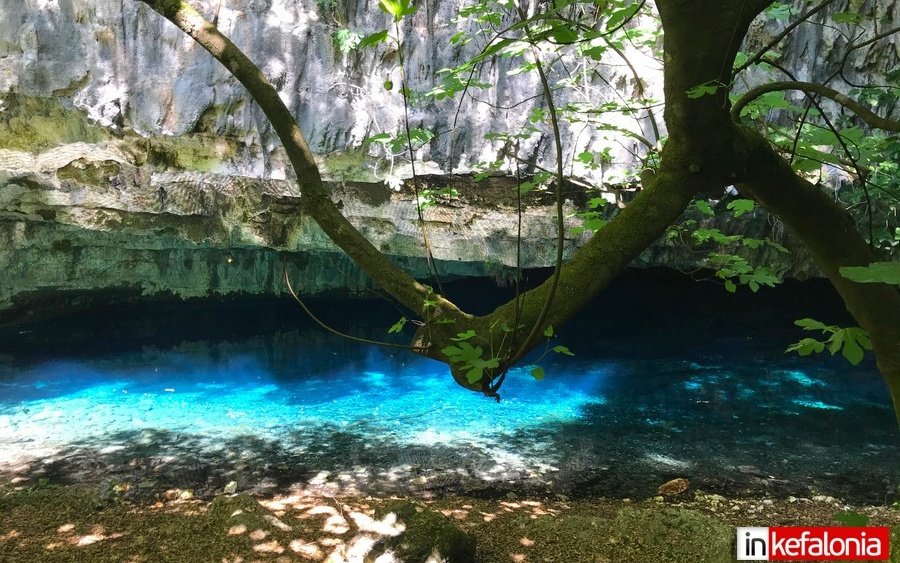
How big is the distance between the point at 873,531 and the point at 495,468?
402cm

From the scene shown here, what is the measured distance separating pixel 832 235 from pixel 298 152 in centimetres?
183

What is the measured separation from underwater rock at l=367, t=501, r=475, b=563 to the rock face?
12.5ft

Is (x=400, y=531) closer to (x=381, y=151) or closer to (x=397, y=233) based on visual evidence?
(x=381, y=151)

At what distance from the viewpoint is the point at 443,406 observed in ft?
27.9

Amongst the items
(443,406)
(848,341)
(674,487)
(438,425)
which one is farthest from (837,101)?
(443,406)

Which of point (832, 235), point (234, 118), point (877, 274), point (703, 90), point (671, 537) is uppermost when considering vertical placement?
point (234, 118)

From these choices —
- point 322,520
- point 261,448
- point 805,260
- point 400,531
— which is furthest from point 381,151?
point 805,260

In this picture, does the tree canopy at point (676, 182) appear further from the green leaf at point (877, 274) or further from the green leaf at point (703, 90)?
the green leaf at point (877, 274)

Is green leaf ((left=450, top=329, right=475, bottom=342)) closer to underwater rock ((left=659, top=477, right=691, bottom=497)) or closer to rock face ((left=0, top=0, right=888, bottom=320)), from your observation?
underwater rock ((left=659, top=477, right=691, bottom=497))

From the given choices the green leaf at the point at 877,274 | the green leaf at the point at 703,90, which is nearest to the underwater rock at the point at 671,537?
the green leaf at the point at 703,90

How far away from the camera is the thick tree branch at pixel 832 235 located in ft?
6.11

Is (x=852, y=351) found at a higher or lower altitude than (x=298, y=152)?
lower

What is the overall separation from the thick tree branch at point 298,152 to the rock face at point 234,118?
14.7 ft

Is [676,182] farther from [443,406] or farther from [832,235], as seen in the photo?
[443,406]
